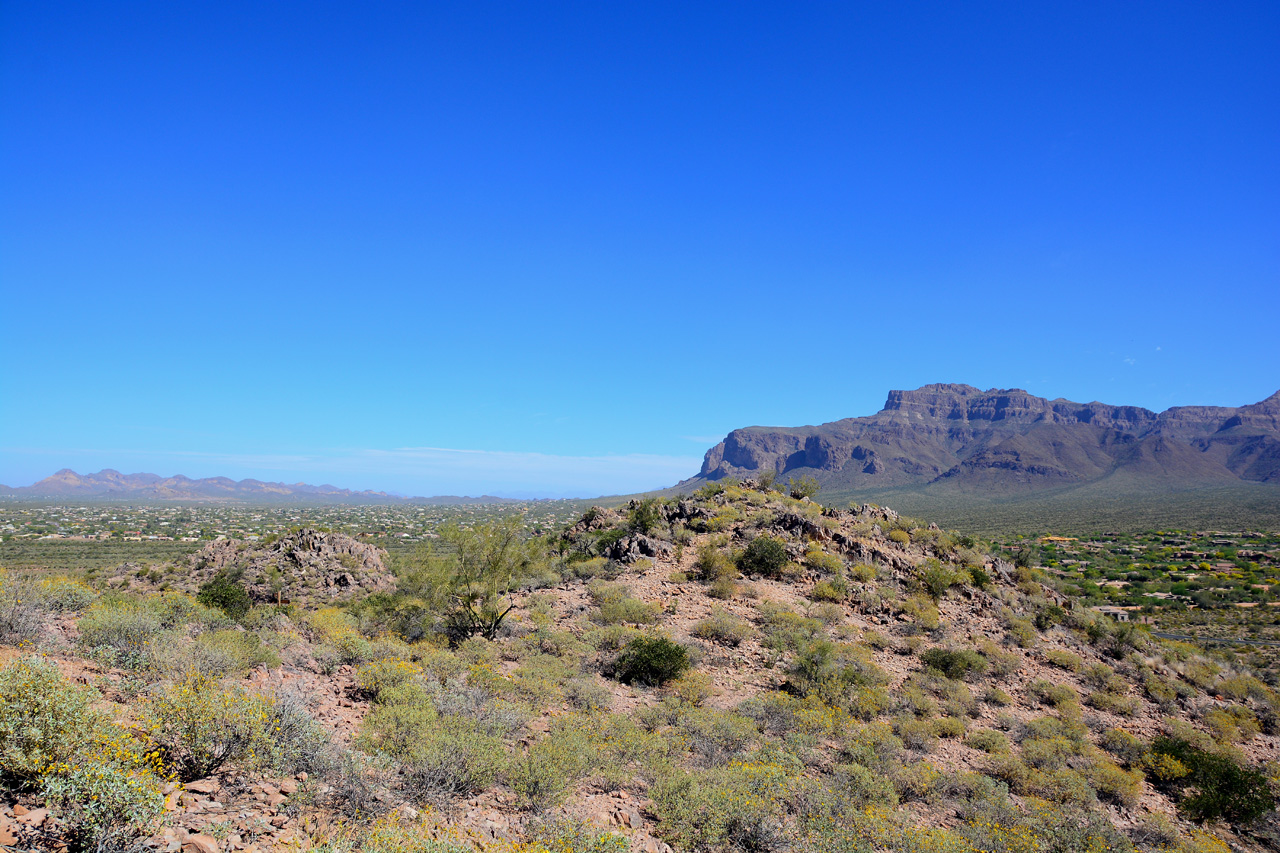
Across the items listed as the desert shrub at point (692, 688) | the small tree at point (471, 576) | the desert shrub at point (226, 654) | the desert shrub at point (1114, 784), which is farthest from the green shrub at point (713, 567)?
the desert shrub at point (226, 654)

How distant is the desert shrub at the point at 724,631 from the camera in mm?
15721

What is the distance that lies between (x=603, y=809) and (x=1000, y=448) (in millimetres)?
184546

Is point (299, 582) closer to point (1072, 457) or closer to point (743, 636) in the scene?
point (743, 636)

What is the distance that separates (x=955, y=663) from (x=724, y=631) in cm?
615

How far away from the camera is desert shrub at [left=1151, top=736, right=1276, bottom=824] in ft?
32.3

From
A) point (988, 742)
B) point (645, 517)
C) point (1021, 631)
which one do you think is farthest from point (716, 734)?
point (645, 517)

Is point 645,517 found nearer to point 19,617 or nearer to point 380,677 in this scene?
point 380,677

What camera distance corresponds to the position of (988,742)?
11.1 meters

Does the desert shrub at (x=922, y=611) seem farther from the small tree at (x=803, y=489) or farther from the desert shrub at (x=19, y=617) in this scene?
the desert shrub at (x=19, y=617)

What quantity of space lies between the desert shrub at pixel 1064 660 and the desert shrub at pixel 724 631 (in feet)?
31.2

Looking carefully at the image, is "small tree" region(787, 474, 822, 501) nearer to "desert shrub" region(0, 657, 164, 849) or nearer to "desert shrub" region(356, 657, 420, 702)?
"desert shrub" region(356, 657, 420, 702)

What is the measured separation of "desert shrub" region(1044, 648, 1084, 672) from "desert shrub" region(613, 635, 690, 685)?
1208 centimetres

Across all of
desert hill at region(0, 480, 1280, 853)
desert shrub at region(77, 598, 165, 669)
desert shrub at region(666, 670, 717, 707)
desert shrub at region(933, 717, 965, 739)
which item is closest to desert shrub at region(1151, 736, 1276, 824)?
desert hill at region(0, 480, 1280, 853)

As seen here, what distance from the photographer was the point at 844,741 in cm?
1046
